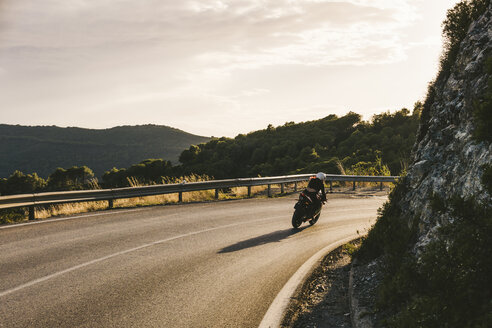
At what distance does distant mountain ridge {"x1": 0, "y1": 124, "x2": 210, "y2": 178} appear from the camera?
117675mm

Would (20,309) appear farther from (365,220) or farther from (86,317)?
(365,220)

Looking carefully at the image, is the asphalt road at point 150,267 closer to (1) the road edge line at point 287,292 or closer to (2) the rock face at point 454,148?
(1) the road edge line at point 287,292

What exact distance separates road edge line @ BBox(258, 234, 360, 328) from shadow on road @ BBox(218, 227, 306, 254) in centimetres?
132

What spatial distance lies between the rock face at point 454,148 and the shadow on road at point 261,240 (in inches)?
134

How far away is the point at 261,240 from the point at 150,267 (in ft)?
10.4

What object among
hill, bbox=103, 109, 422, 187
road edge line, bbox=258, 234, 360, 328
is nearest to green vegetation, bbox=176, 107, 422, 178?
hill, bbox=103, 109, 422, 187

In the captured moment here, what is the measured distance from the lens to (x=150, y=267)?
6234mm

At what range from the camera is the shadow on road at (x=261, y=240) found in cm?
777

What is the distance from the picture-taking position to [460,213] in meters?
4.07

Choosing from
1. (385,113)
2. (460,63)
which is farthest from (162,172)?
(460,63)

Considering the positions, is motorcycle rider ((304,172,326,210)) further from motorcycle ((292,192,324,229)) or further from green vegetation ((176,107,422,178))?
green vegetation ((176,107,422,178))

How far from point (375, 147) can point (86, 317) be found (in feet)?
167

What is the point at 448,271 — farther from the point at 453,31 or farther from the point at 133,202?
the point at 133,202

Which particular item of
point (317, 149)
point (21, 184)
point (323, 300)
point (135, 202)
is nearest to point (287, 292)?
point (323, 300)
